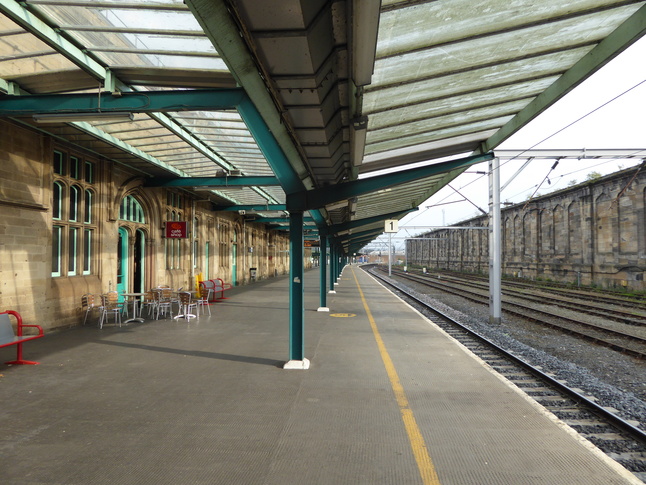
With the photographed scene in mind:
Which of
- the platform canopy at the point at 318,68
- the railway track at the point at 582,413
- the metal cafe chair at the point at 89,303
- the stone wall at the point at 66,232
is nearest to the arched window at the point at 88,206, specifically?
the stone wall at the point at 66,232

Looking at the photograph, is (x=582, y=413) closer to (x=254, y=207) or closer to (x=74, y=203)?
(x=74, y=203)

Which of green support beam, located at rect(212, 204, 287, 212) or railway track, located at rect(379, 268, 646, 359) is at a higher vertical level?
green support beam, located at rect(212, 204, 287, 212)

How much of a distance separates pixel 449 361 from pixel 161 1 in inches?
275

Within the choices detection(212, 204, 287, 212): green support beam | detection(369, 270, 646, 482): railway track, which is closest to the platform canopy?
detection(369, 270, 646, 482): railway track

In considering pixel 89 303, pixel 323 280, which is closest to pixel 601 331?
pixel 323 280

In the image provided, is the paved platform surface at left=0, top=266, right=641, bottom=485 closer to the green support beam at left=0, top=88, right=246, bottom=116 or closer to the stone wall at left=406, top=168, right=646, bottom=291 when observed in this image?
the green support beam at left=0, top=88, right=246, bottom=116

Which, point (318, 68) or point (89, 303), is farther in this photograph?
point (89, 303)

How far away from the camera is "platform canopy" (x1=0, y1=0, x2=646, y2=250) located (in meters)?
3.38

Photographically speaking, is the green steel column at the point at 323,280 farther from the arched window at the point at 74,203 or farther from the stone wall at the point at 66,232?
the arched window at the point at 74,203

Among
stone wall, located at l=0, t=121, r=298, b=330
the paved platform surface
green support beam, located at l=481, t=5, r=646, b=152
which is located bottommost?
the paved platform surface

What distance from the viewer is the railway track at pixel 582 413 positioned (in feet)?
13.0

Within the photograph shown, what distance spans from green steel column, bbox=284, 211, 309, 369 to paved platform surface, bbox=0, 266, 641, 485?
299mm

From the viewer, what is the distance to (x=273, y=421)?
435 centimetres

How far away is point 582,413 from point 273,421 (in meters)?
3.96
